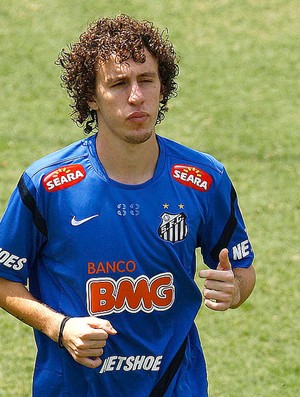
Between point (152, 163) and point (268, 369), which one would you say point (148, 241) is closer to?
point (152, 163)

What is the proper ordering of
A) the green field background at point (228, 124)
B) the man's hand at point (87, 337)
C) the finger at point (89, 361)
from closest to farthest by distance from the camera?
the man's hand at point (87, 337), the finger at point (89, 361), the green field background at point (228, 124)

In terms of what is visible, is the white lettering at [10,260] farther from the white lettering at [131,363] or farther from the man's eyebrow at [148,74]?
the man's eyebrow at [148,74]

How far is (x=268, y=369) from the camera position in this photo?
7168 millimetres

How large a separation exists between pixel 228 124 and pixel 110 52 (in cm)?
626

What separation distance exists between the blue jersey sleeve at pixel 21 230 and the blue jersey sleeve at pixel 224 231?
2.32 ft

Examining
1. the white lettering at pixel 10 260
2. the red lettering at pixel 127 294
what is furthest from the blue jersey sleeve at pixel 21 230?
the red lettering at pixel 127 294

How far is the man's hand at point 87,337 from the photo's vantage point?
14.3 ft

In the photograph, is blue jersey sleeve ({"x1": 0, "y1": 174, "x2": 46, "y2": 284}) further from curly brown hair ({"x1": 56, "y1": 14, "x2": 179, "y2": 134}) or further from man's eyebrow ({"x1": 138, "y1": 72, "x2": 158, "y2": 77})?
man's eyebrow ({"x1": 138, "y1": 72, "x2": 158, "y2": 77})

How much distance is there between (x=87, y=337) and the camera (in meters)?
4.36

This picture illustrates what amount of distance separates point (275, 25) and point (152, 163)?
852cm

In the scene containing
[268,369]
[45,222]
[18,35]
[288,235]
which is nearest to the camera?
[45,222]

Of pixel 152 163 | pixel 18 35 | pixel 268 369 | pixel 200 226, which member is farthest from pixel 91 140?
pixel 18 35

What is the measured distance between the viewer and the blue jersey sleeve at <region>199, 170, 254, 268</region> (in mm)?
4871

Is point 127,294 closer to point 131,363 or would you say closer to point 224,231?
point 131,363
